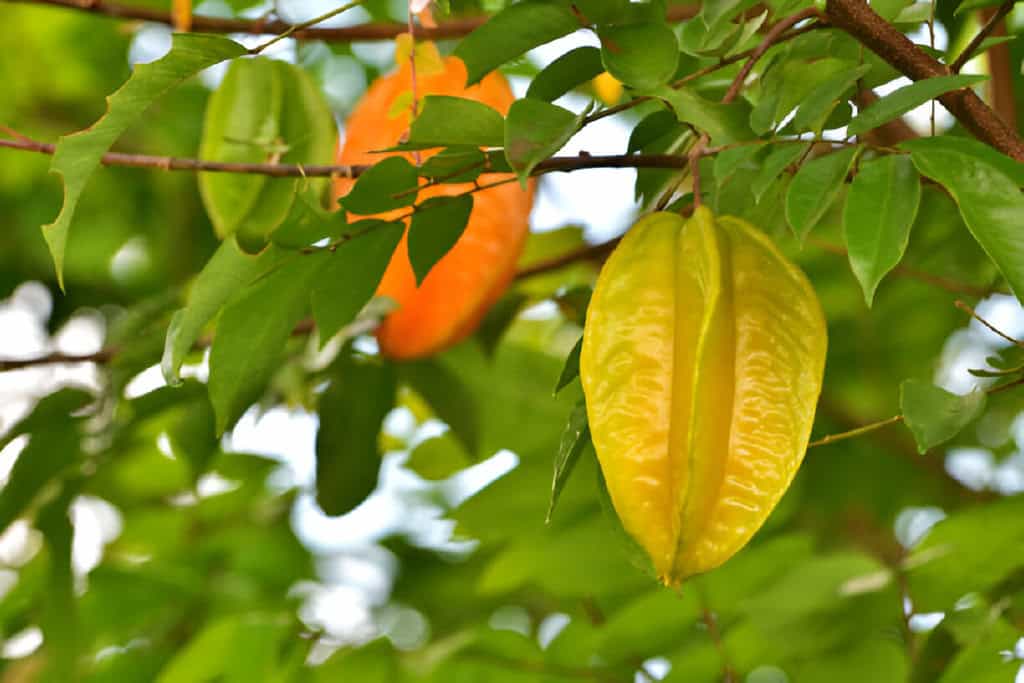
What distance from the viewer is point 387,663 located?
4.14 feet

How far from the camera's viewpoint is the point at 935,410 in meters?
0.67

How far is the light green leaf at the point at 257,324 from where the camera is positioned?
2.73 feet

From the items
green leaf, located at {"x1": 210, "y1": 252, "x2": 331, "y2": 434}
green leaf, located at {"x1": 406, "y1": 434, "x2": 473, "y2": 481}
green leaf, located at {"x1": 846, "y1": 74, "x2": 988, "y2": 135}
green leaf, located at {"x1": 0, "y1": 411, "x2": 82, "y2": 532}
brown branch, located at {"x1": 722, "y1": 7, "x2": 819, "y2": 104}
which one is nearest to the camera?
green leaf, located at {"x1": 846, "y1": 74, "x2": 988, "y2": 135}

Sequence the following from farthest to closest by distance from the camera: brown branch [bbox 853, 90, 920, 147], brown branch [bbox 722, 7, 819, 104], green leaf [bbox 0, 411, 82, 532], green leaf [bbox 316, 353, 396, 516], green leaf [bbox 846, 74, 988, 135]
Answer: green leaf [bbox 316, 353, 396, 516], green leaf [bbox 0, 411, 82, 532], brown branch [bbox 853, 90, 920, 147], brown branch [bbox 722, 7, 819, 104], green leaf [bbox 846, 74, 988, 135]

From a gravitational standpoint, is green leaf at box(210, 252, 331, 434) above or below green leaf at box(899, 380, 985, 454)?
below

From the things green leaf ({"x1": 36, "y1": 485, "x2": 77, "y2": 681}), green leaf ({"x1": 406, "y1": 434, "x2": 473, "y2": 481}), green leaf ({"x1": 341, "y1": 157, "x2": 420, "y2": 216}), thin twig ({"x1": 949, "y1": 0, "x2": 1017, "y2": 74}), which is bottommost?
green leaf ({"x1": 406, "y1": 434, "x2": 473, "y2": 481})

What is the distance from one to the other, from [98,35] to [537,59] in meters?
0.83

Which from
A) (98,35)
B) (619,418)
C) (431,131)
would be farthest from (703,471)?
(98,35)

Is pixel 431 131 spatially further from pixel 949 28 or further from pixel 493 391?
pixel 493 391

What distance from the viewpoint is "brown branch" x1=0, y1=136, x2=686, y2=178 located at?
714 millimetres

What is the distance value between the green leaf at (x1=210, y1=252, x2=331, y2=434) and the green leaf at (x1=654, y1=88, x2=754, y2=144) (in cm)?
26

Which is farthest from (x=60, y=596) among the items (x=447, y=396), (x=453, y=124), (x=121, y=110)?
(x=453, y=124)

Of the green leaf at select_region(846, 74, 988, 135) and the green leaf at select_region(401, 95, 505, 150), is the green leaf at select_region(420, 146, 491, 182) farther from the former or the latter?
the green leaf at select_region(846, 74, 988, 135)

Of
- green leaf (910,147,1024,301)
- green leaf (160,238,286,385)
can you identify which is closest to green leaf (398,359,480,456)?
green leaf (160,238,286,385)
